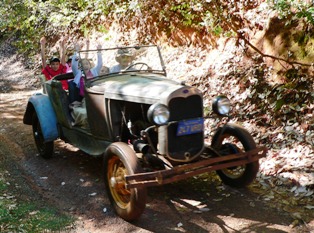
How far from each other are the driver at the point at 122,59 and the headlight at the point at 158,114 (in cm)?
183

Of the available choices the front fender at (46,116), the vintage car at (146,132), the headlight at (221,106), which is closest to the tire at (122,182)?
the vintage car at (146,132)

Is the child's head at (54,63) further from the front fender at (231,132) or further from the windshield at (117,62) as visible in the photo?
the front fender at (231,132)

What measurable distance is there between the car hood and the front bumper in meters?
0.79

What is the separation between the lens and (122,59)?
5.75m

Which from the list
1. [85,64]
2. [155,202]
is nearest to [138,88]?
[85,64]

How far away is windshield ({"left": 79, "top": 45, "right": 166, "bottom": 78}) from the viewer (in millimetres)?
5652

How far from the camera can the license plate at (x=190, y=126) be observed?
4.40 m

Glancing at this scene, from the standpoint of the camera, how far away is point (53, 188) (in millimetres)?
5344

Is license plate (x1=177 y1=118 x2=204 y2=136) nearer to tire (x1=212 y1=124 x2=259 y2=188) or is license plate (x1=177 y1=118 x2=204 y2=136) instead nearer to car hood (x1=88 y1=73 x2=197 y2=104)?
car hood (x1=88 y1=73 x2=197 y2=104)

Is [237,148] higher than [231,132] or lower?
lower

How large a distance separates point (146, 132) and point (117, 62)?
1.76 m

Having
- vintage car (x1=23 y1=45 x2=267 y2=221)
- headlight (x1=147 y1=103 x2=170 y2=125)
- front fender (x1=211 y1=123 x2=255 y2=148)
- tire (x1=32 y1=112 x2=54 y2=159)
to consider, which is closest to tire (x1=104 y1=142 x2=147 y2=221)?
vintage car (x1=23 y1=45 x2=267 y2=221)

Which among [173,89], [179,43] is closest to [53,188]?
[173,89]

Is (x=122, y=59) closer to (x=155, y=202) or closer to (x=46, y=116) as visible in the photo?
(x=46, y=116)
